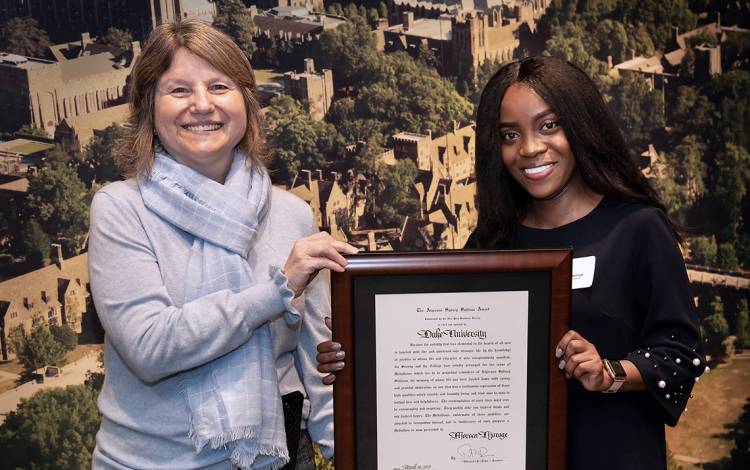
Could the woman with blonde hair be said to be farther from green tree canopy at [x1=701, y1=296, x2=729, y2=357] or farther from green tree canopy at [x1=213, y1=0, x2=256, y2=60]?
green tree canopy at [x1=701, y1=296, x2=729, y2=357]

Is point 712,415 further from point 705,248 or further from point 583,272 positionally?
point 583,272

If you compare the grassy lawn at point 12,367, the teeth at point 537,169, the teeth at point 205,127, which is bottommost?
the grassy lawn at point 12,367

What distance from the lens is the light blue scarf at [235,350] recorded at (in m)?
1.67

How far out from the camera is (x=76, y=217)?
268 cm

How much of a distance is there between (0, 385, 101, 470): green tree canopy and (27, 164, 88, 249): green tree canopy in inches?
21.6

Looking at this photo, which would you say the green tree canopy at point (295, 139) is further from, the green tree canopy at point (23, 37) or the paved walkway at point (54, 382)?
the paved walkway at point (54, 382)

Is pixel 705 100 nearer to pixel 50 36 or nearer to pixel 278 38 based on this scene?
pixel 278 38

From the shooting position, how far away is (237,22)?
283 centimetres

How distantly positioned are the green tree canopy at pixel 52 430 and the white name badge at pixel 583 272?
71.8 inches

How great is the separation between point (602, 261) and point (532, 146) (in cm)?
31

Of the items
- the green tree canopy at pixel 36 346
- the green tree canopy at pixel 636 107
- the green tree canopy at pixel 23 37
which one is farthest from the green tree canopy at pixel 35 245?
the green tree canopy at pixel 636 107

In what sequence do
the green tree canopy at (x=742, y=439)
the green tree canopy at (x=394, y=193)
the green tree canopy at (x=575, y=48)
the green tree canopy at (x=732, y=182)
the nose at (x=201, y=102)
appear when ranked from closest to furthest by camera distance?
the nose at (x=201, y=102) → the green tree canopy at (x=394, y=193) → the green tree canopy at (x=575, y=48) → the green tree canopy at (x=732, y=182) → the green tree canopy at (x=742, y=439)
